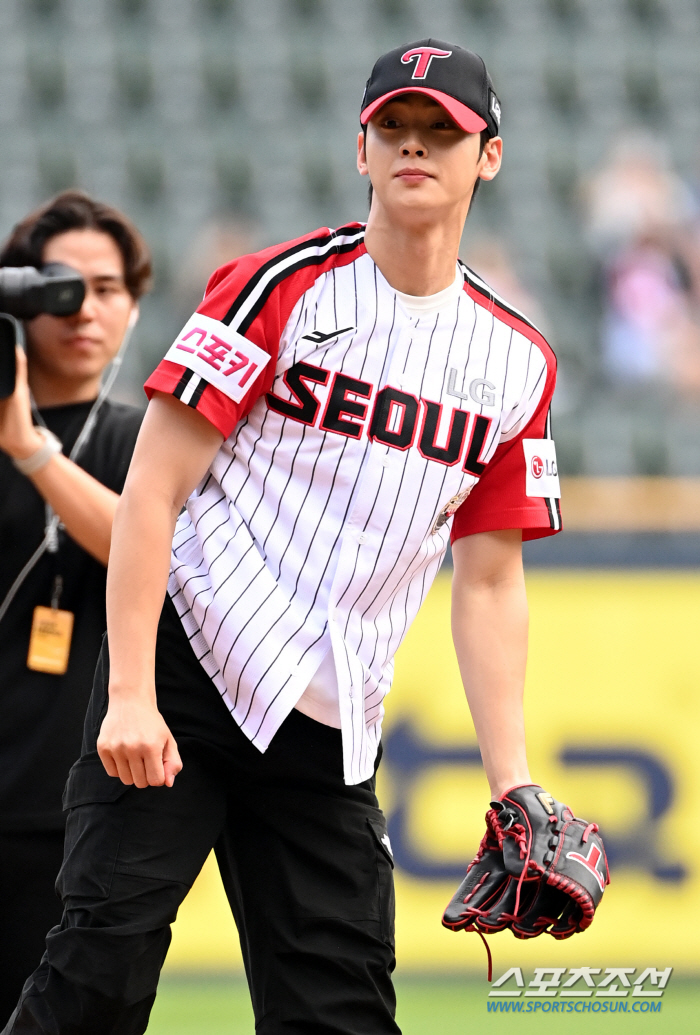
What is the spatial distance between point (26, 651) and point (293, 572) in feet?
2.75

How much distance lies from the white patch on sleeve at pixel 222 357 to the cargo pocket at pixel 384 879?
80 centimetres

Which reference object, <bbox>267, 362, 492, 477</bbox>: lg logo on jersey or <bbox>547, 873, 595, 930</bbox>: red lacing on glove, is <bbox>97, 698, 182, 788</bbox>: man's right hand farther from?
<bbox>547, 873, 595, 930</bbox>: red lacing on glove

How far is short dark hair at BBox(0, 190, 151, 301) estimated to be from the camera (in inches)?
123

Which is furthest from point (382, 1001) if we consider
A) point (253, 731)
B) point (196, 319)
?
point (196, 319)

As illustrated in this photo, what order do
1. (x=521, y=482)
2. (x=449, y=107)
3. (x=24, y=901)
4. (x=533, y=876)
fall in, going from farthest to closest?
(x=24, y=901)
(x=521, y=482)
(x=533, y=876)
(x=449, y=107)

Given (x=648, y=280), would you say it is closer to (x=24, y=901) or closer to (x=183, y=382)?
(x=24, y=901)

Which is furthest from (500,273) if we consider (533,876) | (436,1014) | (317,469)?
(533,876)

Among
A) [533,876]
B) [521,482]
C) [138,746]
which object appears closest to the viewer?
[138,746]

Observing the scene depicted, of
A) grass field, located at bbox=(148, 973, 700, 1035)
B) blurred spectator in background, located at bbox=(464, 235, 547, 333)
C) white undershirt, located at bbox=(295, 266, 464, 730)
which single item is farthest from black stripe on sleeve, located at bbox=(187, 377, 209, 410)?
blurred spectator in background, located at bbox=(464, 235, 547, 333)

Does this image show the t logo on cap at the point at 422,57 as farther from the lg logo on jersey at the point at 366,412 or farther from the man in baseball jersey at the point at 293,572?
the lg logo on jersey at the point at 366,412

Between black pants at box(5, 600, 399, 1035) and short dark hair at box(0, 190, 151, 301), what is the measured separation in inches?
44.5

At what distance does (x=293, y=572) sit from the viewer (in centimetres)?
227

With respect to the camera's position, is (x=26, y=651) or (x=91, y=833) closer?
(x=91, y=833)

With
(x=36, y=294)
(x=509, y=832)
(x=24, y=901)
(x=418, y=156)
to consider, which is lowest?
(x=24, y=901)
